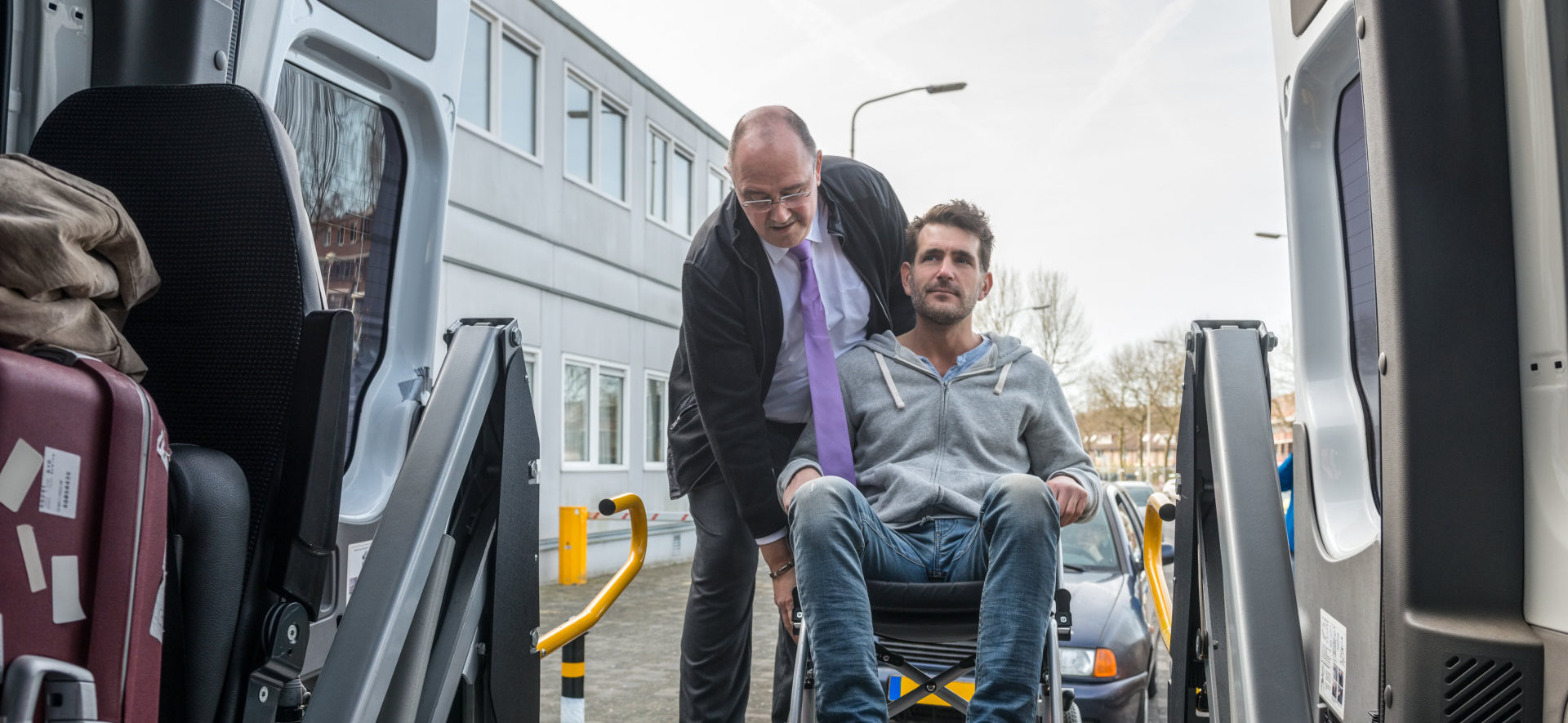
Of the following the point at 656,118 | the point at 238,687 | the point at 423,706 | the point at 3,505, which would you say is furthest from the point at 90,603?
the point at 656,118

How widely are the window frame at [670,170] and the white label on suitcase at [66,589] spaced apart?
17976 millimetres

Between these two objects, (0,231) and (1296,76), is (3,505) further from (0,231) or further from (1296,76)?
(1296,76)

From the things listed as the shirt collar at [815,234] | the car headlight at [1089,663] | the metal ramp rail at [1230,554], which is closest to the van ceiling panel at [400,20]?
the shirt collar at [815,234]

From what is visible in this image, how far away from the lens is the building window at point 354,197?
326 cm

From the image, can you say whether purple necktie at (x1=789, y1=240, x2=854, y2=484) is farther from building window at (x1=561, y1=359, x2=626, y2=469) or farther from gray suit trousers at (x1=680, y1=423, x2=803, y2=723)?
building window at (x1=561, y1=359, x2=626, y2=469)

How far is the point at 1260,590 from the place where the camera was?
2277 millimetres

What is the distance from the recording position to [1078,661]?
21.0 ft

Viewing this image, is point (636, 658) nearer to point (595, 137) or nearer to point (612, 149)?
point (595, 137)

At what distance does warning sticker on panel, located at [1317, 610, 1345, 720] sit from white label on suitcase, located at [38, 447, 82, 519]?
6.55ft

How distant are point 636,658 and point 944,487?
7048 millimetres

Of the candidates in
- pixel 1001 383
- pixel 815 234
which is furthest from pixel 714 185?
pixel 1001 383

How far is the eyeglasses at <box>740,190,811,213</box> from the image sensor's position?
133 inches

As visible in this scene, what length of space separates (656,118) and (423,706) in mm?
17998

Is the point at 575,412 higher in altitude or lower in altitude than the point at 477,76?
lower
